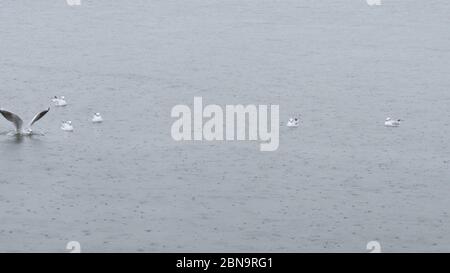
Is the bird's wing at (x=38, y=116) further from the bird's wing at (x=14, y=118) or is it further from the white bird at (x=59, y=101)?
the white bird at (x=59, y=101)

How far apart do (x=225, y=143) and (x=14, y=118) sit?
16.7 meters

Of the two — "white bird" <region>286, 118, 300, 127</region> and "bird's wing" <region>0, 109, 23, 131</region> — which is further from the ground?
"white bird" <region>286, 118, 300, 127</region>

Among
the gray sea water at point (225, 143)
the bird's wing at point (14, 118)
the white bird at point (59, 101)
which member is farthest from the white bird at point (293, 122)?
the bird's wing at point (14, 118)

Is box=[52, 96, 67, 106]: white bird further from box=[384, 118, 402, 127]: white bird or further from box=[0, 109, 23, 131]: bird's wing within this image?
box=[384, 118, 402, 127]: white bird

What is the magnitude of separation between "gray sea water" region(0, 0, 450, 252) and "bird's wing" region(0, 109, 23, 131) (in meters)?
1.19

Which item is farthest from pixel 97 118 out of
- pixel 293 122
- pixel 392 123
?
pixel 392 123

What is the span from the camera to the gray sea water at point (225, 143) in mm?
60188

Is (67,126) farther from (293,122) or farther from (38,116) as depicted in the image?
(293,122)

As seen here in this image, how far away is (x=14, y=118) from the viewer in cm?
7725

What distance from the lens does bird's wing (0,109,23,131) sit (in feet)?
250

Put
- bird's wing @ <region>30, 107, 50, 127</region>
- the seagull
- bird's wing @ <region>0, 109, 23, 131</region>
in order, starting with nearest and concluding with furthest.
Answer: bird's wing @ <region>0, 109, 23, 131</region> → the seagull → bird's wing @ <region>30, 107, 50, 127</region>

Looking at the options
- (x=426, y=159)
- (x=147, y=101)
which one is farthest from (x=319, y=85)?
(x=426, y=159)

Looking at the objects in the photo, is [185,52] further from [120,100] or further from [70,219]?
[70,219]

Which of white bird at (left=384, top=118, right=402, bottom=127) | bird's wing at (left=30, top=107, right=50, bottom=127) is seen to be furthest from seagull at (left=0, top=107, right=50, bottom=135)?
white bird at (left=384, top=118, right=402, bottom=127)
